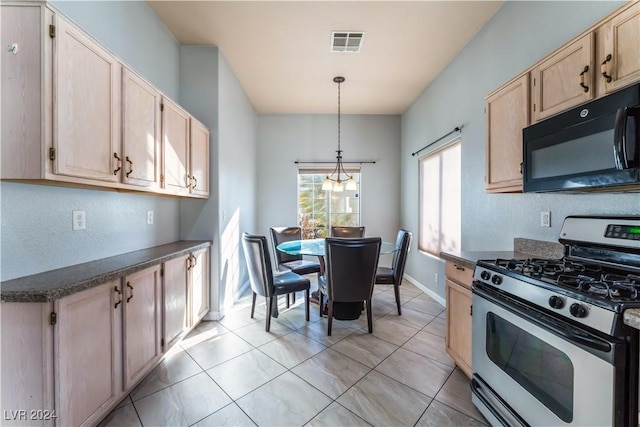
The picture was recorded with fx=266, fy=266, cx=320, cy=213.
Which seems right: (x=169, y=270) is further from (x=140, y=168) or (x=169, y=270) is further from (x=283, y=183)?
(x=283, y=183)

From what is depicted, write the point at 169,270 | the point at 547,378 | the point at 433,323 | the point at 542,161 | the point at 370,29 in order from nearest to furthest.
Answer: the point at 547,378, the point at 542,161, the point at 169,270, the point at 370,29, the point at 433,323

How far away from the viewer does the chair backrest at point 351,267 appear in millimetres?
2463

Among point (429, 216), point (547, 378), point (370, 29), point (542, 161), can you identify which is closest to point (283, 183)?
point (429, 216)

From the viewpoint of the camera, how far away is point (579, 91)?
53.6 inches

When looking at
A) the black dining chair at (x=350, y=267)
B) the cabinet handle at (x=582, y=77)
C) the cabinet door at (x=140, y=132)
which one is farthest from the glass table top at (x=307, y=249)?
the cabinet handle at (x=582, y=77)

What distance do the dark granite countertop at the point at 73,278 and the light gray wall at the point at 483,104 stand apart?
2.77 m

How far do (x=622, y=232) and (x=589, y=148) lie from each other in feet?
1.50

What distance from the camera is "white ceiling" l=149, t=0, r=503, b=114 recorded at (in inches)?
92.4

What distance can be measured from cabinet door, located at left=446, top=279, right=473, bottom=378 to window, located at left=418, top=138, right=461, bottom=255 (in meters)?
1.36

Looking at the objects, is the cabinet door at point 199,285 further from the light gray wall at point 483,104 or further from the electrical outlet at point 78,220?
the light gray wall at point 483,104

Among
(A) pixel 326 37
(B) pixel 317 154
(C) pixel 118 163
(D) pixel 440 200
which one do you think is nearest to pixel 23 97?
(C) pixel 118 163

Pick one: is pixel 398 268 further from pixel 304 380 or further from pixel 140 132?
pixel 140 132

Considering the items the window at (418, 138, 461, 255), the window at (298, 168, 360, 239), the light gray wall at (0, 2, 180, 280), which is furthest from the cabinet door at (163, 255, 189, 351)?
Result: the window at (418, 138, 461, 255)

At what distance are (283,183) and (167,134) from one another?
9.32ft
